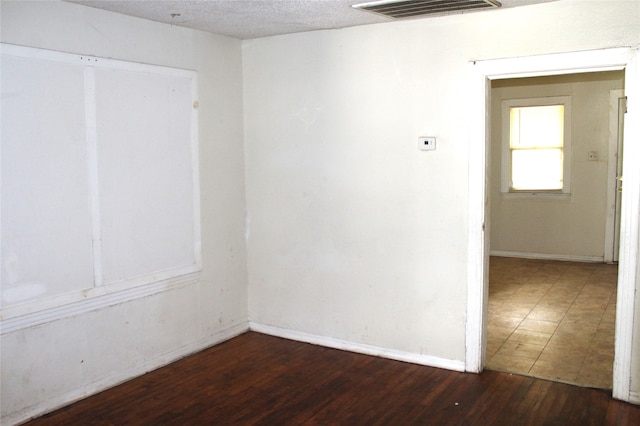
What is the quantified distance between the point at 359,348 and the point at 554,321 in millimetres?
1936

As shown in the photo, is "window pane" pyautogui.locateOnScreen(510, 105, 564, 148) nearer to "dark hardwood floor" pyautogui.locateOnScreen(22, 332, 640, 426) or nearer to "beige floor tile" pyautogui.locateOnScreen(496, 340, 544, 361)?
"beige floor tile" pyautogui.locateOnScreen(496, 340, 544, 361)

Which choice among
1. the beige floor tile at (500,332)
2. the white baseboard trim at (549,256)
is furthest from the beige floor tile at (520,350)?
the white baseboard trim at (549,256)

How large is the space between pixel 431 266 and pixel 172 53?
249cm

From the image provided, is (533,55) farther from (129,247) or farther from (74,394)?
(74,394)

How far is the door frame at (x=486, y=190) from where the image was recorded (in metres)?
3.52

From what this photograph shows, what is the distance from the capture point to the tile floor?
425 cm

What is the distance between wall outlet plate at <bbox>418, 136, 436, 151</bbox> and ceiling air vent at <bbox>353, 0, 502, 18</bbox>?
853 millimetres

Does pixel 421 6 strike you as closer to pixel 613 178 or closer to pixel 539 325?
pixel 539 325

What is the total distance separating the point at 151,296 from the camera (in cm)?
428

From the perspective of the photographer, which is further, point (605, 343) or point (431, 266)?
point (605, 343)

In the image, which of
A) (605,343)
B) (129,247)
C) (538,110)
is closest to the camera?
(129,247)

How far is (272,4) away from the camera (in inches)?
146

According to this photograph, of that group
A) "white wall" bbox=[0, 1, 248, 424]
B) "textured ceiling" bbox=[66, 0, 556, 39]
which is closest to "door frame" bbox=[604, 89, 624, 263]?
"textured ceiling" bbox=[66, 0, 556, 39]

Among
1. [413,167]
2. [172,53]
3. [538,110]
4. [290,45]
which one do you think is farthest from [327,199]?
[538,110]
